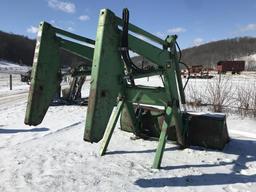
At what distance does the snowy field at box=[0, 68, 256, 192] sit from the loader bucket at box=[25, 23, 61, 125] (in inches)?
30.0

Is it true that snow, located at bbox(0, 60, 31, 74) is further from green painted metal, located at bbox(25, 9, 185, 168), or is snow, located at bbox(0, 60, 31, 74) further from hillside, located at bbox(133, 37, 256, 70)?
hillside, located at bbox(133, 37, 256, 70)

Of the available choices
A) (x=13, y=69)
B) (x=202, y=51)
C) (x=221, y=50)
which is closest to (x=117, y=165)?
(x=13, y=69)

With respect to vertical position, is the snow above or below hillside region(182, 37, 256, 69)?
below

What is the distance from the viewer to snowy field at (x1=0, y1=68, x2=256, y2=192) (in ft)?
13.4

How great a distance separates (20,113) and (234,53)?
140 meters

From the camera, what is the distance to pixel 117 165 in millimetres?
4809

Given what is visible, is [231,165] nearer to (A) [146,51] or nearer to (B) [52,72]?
(A) [146,51]

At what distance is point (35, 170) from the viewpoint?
177 inches

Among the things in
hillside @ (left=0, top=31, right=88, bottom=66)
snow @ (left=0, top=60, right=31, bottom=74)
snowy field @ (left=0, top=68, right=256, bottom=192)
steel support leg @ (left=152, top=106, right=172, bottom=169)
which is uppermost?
hillside @ (left=0, top=31, right=88, bottom=66)

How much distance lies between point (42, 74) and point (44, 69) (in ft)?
0.24

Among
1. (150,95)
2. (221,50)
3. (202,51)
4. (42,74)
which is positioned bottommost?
(150,95)

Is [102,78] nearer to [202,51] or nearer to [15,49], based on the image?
[15,49]

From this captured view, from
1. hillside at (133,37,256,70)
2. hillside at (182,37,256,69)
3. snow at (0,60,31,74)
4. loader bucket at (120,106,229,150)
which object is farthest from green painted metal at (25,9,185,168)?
hillside at (182,37,256,69)

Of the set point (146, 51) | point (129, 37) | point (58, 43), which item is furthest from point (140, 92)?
point (58, 43)
